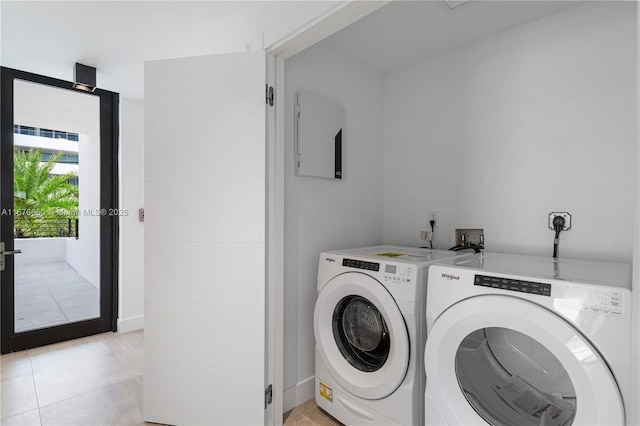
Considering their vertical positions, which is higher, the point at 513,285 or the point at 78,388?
the point at 513,285

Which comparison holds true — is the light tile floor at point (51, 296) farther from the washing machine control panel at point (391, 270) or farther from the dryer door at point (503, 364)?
the dryer door at point (503, 364)

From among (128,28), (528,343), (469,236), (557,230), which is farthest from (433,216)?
(128,28)

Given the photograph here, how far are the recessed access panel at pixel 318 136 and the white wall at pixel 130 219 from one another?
1996 mm

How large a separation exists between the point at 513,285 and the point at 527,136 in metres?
1.17

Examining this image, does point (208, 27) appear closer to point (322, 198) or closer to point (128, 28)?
point (128, 28)

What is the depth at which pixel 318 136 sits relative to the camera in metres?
2.17

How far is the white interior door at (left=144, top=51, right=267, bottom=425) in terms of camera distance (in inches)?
69.6

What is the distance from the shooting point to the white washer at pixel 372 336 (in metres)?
1.59

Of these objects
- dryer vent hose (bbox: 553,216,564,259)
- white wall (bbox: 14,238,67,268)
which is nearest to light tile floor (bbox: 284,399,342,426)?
dryer vent hose (bbox: 553,216,564,259)

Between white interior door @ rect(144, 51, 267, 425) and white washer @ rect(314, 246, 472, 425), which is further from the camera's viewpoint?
white interior door @ rect(144, 51, 267, 425)

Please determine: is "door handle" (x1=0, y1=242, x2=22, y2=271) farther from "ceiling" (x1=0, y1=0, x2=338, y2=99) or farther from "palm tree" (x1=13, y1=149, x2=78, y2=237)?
"ceiling" (x1=0, y1=0, x2=338, y2=99)

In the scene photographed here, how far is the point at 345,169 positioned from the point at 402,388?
4.55 feet

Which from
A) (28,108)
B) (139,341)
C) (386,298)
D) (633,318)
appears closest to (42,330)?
(139,341)

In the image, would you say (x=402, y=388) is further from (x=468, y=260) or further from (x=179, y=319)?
(x=179, y=319)
